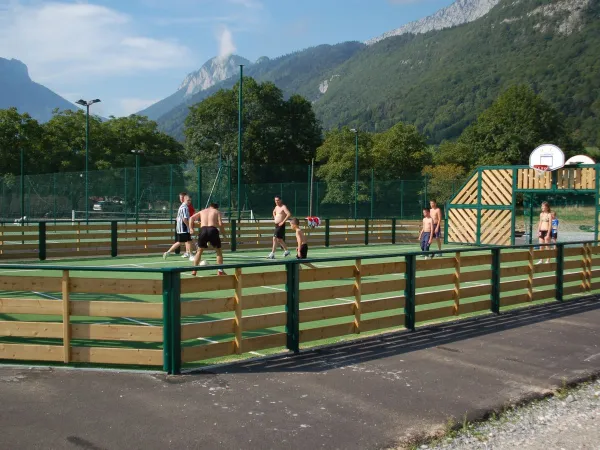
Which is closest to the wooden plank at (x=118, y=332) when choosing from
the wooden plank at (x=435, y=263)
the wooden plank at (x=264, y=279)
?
the wooden plank at (x=264, y=279)

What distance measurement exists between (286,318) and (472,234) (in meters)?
21.1

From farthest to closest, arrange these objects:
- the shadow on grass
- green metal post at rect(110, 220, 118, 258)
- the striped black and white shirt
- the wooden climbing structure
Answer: the wooden climbing structure < green metal post at rect(110, 220, 118, 258) < the striped black and white shirt < the shadow on grass

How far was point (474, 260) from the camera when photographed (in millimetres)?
10125

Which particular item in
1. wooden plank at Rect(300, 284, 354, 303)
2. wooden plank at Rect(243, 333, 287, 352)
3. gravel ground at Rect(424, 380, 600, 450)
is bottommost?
gravel ground at Rect(424, 380, 600, 450)

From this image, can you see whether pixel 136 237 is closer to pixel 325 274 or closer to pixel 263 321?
pixel 325 274

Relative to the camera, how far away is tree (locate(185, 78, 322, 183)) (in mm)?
70688

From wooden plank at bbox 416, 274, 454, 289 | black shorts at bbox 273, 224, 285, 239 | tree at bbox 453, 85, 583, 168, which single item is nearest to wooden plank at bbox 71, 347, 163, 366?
wooden plank at bbox 416, 274, 454, 289

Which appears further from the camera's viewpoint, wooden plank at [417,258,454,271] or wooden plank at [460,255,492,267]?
wooden plank at [460,255,492,267]

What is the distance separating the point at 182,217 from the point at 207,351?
10.7 meters

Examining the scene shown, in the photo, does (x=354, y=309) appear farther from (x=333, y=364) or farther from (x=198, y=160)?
(x=198, y=160)

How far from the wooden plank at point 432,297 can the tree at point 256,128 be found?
59533 millimetres

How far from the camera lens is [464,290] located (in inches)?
391

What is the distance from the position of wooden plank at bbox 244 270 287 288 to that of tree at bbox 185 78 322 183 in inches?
2413

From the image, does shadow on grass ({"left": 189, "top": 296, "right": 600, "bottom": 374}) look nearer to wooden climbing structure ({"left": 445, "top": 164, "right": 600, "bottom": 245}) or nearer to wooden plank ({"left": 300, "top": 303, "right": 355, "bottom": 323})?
wooden plank ({"left": 300, "top": 303, "right": 355, "bottom": 323})
